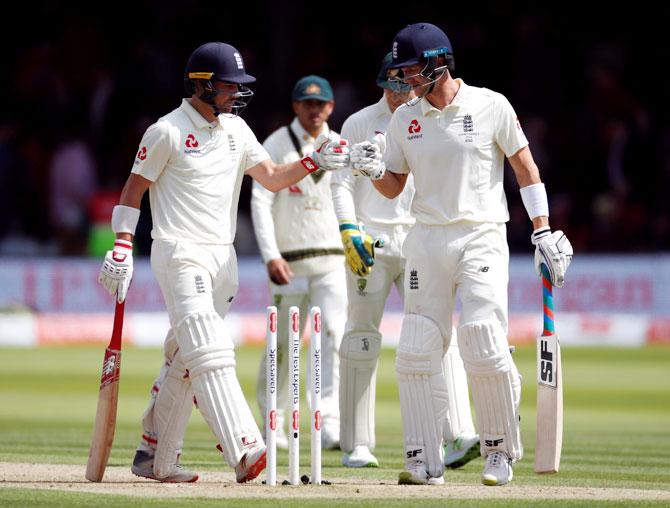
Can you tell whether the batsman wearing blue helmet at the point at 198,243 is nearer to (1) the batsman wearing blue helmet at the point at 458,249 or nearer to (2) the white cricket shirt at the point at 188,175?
(2) the white cricket shirt at the point at 188,175

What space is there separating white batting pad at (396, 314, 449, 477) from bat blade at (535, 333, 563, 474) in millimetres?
427

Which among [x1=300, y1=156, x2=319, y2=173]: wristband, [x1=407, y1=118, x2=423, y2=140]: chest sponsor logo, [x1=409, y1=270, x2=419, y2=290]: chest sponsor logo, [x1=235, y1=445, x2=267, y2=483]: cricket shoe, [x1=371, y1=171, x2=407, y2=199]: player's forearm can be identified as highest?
[x1=407, y1=118, x2=423, y2=140]: chest sponsor logo

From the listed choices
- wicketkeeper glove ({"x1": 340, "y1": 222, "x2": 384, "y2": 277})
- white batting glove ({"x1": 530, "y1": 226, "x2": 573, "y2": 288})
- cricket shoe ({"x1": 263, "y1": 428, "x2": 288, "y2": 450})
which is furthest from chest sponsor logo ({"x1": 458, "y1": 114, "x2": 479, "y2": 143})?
cricket shoe ({"x1": 263, "y1": 428, "x2": 288, "y2": 450})

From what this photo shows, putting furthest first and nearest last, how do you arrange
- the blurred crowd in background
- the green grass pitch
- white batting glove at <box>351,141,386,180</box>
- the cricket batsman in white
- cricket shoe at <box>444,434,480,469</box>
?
the blurred crowd in background
the cricket batsman in white
cricket shoe at <box>444,434,480,469</box>
the green grass pitch
white batting glove at <box>351,141,386,180</box>

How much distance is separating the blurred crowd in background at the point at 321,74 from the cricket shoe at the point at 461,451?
9011mm

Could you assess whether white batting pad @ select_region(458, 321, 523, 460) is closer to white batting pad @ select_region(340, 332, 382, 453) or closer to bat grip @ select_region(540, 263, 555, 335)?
bat grip @ select_region(540, 263, 555, 335)

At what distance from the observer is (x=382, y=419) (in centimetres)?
1028

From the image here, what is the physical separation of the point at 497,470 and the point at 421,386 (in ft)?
1.57

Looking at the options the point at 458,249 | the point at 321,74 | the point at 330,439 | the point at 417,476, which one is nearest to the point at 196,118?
the point at 458,249

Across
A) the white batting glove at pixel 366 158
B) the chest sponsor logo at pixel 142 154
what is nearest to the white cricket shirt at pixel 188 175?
the chest sponsor logo at pixel 142 154

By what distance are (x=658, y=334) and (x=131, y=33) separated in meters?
7.69

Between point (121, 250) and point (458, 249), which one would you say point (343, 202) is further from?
point (121, 250)

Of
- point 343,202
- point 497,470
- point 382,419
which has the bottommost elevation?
point 382,419

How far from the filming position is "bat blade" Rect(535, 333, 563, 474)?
20.1 ft
